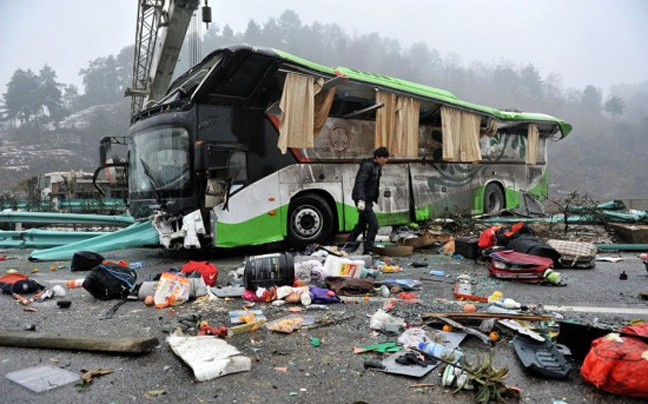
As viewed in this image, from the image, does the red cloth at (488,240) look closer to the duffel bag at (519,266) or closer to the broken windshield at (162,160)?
the duffel bag at (519,266)

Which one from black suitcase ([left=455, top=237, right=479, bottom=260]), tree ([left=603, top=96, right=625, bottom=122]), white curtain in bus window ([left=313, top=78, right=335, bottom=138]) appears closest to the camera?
black suitcase ([left=455, top=237, right=479, bottom=260])

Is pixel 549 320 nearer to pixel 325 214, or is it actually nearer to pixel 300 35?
pixel 325 214

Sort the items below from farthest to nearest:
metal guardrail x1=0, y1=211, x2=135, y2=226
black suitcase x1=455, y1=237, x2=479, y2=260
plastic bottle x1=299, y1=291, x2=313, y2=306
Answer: metal guardrail x1=0, y1=211, x2=135, y2=226
black suitcase x1=455, y1=237, x2=479, y2=260
plastic bottle x1=299, y1=291, x2=313, y2=306

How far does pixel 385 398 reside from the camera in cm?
248

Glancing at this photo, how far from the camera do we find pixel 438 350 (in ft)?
9.82

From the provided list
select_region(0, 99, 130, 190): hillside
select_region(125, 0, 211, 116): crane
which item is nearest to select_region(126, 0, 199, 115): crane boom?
select_region(125, 0, 211, 116): crane

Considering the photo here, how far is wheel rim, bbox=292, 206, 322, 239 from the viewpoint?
316 inches

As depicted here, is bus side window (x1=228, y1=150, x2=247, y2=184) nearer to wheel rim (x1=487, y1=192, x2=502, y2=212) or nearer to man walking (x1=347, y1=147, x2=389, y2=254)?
man walking (x1=347, y1=147, x2=389, y2=254)

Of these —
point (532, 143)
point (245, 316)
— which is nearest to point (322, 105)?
point (245, 316)

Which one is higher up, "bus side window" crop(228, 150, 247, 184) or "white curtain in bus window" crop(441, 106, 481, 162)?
"white curtain in bus window" crop(441, 106, 481, 162)

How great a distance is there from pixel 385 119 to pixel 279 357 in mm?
6396

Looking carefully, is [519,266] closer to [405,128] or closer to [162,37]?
[405,128]

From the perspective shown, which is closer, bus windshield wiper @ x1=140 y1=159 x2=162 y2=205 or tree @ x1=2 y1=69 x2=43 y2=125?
bus windshield wiper @ x1=140 y1=159 x2=162 y2=205

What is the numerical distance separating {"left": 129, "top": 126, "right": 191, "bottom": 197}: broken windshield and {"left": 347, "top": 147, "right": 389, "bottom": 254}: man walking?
2867 millimetres
